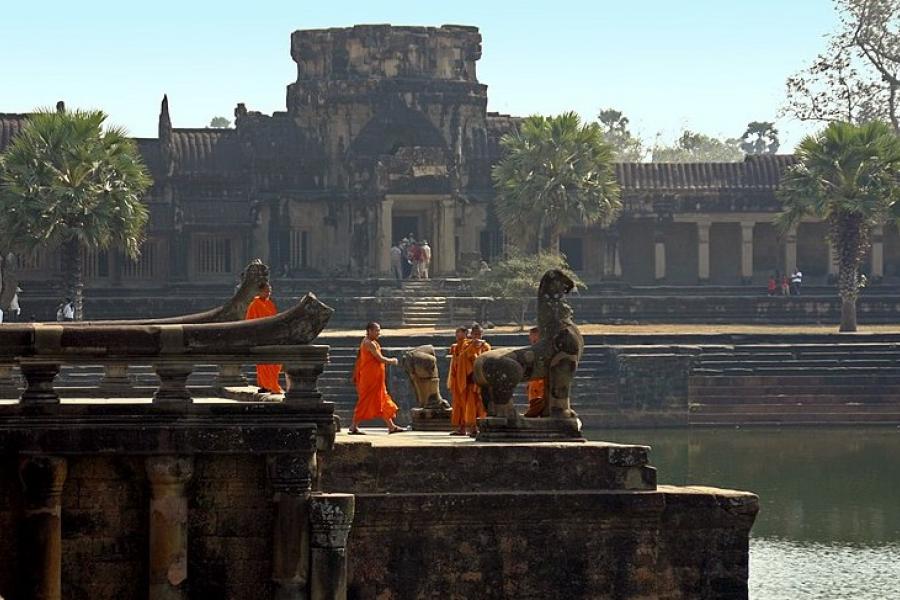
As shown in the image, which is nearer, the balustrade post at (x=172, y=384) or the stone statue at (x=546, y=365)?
the balustrade post at (x=172, y=384)

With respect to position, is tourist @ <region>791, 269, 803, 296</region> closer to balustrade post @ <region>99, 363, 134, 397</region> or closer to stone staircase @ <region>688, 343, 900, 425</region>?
stone staircase @ <region>688, 343, 900, 425</region>

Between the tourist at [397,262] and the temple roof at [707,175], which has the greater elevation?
the temple roof at [707,175]

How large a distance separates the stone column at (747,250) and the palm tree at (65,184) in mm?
18922

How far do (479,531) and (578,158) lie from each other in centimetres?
4238

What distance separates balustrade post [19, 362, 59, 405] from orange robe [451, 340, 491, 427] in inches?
184

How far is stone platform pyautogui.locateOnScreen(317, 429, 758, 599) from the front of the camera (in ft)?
57.2

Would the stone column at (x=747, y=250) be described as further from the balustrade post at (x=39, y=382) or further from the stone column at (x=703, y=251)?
the balustrade post at (x=39, y=382)

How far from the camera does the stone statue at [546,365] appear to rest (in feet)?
61.5

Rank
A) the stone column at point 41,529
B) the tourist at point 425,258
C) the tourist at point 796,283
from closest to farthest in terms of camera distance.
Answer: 1. the stone column at point 41,529
2. the tourist at point 425,258
3. the tourist at point 796,283

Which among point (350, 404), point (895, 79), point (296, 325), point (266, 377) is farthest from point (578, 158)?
point (296, 325)

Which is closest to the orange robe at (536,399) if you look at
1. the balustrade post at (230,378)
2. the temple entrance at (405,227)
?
the balustrade post at (230,378)

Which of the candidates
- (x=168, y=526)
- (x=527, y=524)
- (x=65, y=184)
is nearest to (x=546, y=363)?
(x=527, y=524)

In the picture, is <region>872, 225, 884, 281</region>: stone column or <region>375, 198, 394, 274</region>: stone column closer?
<region>375, 198, 394, 274</region>: stone column

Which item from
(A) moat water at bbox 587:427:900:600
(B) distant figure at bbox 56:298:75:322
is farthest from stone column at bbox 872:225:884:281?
(B) distant figure at bbox 56:298:75:322
